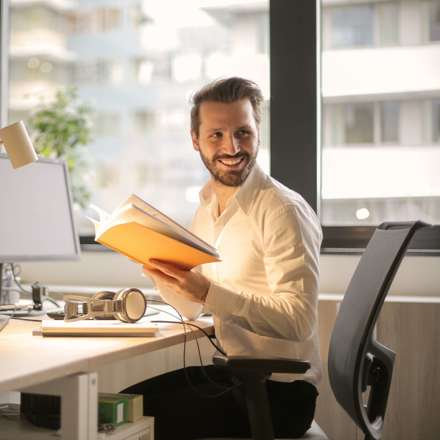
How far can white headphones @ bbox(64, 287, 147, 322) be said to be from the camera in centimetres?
208

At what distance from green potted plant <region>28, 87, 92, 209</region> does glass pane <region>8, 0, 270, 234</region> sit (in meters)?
0.01

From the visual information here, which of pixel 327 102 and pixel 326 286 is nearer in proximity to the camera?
pixel 326 286

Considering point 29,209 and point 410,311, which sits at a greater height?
point 29,209

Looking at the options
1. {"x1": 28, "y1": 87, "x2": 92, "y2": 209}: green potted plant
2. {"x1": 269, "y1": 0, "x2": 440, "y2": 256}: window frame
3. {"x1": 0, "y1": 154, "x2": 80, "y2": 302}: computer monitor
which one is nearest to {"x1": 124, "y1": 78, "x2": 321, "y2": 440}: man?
{"x1": 0, "y1": 154, "x2": 80, "y2": 302}: computer monitor

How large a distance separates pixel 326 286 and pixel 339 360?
1179 mm

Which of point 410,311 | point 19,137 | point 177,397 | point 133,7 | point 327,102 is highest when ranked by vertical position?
point 133,7

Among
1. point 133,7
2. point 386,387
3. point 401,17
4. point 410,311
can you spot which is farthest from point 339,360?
point 133,7

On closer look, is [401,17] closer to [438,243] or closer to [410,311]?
[438,243]

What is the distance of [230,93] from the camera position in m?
2.27

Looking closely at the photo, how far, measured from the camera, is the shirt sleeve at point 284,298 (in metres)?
1.92

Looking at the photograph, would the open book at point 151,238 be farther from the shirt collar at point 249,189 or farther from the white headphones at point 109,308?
the shirt collar at point 249,189

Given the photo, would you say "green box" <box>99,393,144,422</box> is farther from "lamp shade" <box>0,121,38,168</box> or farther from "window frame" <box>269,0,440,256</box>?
"window frame" <box>269,0,440,256</box>

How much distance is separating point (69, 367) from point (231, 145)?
0.99 metres

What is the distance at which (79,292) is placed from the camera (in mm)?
3090
